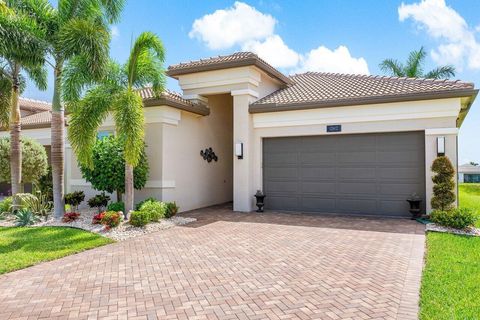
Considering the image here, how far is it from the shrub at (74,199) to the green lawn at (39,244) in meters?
2.73

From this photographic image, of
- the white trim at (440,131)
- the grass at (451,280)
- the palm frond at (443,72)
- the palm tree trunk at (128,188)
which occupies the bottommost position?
the grass at (451,280)

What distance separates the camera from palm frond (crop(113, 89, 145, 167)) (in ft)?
32.4

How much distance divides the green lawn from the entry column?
19.2ft

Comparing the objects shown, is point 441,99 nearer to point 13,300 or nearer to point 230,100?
point 230,100

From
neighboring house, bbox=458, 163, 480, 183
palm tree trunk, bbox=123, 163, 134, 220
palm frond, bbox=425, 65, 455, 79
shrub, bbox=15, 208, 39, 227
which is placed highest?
palm frond, bbox=425, 65, 455, 79

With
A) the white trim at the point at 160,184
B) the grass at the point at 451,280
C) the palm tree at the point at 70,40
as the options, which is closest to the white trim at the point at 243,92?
the white trim at the point at 160,184

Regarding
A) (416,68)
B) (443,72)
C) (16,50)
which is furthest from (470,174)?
(16,50)

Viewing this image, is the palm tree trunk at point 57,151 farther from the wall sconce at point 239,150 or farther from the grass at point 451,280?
the grass at point 451,280

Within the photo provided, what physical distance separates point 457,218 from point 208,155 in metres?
9.40

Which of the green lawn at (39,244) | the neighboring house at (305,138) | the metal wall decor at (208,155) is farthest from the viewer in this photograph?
the metal wall decor at (208,155)

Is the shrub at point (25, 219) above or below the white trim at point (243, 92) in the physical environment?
below

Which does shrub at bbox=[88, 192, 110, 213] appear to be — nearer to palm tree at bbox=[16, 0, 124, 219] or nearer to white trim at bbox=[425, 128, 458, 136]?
palm tree at bbox=[16, 0, 124, 219]

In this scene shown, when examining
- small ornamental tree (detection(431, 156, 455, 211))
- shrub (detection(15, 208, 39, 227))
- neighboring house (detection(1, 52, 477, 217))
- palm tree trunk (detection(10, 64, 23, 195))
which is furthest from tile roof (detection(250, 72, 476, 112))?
palm tree trunk (detection(10, 64, 23, 195))

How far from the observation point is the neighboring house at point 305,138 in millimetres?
11617
